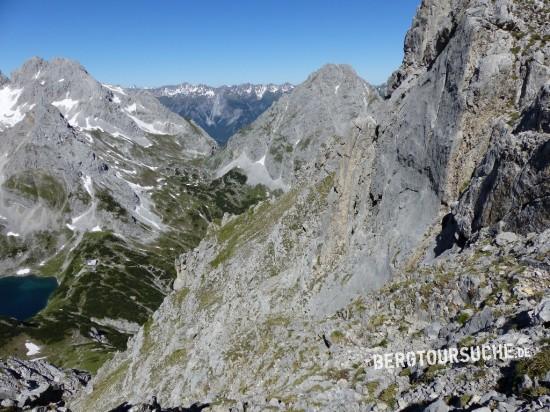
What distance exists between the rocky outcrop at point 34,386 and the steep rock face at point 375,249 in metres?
16.5

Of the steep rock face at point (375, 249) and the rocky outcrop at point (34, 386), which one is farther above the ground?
the steep rock face at point (375, 249)

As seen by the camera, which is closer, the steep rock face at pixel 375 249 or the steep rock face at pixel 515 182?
the steep rock face at pixel 515 182

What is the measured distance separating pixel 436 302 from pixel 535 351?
951 cm

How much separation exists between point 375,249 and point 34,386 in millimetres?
101348

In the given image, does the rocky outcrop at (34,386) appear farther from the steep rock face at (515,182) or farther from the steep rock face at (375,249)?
the steep rock face at (515,182)

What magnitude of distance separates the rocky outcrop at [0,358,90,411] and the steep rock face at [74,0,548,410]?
16491mm

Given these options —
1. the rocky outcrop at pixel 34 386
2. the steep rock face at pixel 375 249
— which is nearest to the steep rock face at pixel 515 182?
the steep rock face at pixel 375 249

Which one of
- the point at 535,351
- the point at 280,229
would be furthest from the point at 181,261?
the point at 535,351

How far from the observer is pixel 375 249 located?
46.8 m

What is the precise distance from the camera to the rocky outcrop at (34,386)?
79.4 m

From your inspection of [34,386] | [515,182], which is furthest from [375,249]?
[34,386]

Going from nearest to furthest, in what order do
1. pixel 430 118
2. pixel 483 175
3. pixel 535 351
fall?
pixel 535 351, pixel 483 175, pixel 430 118

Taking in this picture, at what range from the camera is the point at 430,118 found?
1720 inches

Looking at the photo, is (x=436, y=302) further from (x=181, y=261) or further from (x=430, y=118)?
(x=181, y=261)
